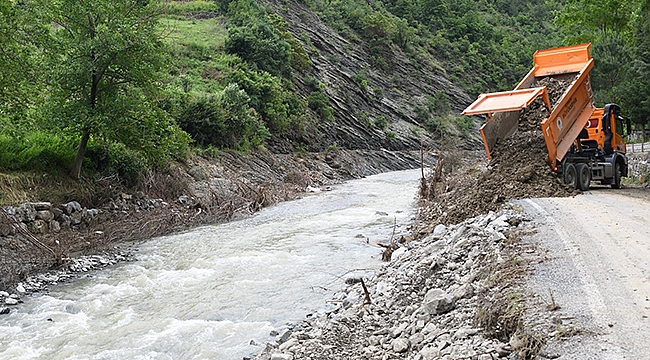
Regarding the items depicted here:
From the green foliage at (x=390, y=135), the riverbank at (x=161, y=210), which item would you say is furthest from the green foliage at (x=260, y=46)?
the green foliage at (x=390, y=135)

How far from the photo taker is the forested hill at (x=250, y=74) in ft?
43.7

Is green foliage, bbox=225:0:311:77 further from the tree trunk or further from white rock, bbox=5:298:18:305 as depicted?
white rock, bbox=5:298:18:305

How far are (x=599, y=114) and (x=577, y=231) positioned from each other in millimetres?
9121

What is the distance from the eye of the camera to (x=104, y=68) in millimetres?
13953

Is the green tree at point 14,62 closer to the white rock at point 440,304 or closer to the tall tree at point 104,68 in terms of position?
the tall tree at point 104,68

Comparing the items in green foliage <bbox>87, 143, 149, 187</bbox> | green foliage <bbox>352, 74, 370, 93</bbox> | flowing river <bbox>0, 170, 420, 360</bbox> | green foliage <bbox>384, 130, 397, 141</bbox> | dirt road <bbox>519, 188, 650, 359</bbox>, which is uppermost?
green foliage <bbox>352, 74, 370, 93</bbox>

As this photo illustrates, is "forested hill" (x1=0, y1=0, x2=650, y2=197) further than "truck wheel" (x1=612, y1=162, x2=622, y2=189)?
No

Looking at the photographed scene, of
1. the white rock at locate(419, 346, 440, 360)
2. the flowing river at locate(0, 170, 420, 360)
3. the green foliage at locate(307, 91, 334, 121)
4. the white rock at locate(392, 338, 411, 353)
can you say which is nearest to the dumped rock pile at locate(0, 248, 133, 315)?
the flowing river at locate(0, 170, 420, 360)

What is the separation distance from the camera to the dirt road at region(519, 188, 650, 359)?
3875 millimetres

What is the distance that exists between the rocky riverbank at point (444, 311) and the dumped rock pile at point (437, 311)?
11mm

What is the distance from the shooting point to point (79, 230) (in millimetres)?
13109

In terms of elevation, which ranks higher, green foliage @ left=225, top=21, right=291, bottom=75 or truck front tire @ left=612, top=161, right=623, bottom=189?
green foliage @ left=225, top=21, right=291, bottom=75

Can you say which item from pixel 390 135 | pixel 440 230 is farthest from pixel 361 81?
pixel 440 230

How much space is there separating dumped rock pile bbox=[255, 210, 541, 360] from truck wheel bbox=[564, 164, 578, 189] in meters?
4.21
